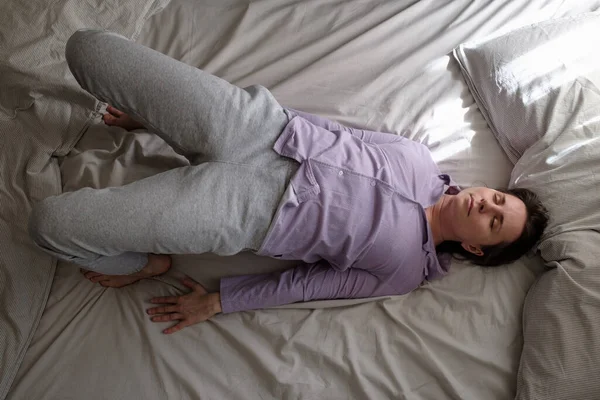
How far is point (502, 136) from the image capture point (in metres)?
1.41

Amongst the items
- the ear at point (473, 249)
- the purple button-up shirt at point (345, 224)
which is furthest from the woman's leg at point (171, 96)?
the ear at point (473, 249)

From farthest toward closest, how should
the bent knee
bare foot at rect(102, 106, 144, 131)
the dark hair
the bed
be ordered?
1. bare foot at rect(102, 106, 144, 131)
2. the dark hair
3. the bed
4. the bent knee

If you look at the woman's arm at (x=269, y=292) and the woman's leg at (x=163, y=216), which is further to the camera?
the woman's arm at (x=269, y=292)

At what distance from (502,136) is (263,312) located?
2.80 ft

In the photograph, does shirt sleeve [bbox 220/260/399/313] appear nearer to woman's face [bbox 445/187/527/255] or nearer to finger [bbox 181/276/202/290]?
finger [bbox 181/276/202/290]

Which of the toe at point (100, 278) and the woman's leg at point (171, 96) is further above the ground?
the woman's leg at point (171, 96)

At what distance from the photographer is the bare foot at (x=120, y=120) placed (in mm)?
1384

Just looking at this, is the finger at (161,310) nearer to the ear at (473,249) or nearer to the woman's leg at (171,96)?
the woman's leg at (171,96)

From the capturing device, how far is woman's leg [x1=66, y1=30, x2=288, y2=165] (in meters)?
1.08

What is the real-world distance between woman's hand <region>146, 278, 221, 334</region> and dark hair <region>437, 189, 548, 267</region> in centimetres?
69

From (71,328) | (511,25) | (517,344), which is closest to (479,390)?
(517,344)

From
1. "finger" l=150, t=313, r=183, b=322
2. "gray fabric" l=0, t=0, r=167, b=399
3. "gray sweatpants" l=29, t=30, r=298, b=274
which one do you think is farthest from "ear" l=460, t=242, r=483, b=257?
"gray fabric" l=0, t=0, r=167, b=399

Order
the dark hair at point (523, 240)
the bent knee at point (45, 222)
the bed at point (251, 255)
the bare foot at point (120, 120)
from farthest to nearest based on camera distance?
the bare foot at point (120, 120) < the dark hair at point (523, 240) < the bed at point (251, 255) < the bent knee at point (45, 222)

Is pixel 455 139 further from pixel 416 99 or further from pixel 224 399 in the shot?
pixel 224 399
